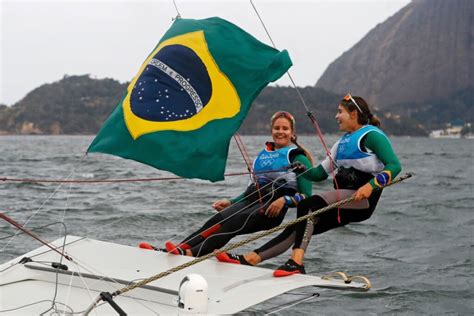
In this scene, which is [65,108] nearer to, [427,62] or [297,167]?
[297,167]

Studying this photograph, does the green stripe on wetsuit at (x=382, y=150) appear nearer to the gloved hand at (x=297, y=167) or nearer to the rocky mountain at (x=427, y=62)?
the gloved hand at (x=297, y=167)

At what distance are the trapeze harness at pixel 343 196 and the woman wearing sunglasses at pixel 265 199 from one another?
0.79 feet

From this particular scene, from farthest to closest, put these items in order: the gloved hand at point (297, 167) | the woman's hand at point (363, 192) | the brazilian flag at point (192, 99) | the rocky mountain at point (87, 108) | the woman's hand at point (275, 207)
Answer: the rocky mountain at point (87, 108), the gloved hand at point (297, 167), the woman's hand at point (275, 207), the brazilian flag at point (192, 99), the woman's hand at point (363, 192)

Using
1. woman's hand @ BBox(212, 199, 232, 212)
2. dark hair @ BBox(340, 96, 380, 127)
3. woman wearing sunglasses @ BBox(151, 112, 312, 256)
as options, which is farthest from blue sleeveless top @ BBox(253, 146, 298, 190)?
dark hair @ BBox(340, 96, 380, 127)

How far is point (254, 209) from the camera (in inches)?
215

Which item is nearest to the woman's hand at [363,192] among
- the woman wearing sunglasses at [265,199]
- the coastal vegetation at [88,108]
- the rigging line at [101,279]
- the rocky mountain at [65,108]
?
the woman wearing sunglasses at [265,199]

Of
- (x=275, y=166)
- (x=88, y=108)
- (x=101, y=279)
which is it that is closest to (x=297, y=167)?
(x=275, y=166)

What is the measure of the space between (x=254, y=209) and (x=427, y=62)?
624 feet

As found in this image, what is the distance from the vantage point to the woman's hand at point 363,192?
4.71 metres

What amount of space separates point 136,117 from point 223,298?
169cm

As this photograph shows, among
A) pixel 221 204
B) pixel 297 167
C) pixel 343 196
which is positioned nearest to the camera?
pixel 343 196

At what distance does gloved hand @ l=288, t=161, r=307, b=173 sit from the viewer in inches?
211

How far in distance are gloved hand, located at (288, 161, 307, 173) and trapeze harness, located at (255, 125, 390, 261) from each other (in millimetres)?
214

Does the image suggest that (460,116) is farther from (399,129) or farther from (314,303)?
(314,303)
